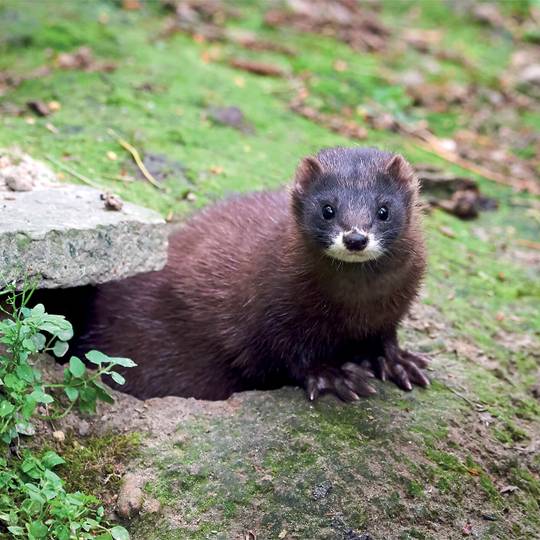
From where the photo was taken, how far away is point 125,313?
5207mm

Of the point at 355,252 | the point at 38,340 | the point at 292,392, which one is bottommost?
the point at 292,392

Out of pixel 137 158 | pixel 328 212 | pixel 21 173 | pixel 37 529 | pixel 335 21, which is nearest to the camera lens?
pixel 37 529

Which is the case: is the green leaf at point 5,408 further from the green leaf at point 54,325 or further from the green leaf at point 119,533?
the green leaf at point 119,533

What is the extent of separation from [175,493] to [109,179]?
8.47 feet

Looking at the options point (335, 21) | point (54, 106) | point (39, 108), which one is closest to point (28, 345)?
point (39, 108)

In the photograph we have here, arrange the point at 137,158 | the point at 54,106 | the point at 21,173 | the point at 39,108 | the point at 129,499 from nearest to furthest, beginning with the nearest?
1. the point at 129,499
2. the point at 21,173
3. the point at 137,158
4. the point at 39,108
5. the point at 54,106

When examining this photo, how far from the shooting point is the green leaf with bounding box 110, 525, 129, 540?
342 centimetres

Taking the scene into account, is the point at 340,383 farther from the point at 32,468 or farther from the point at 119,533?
the point at 32,468

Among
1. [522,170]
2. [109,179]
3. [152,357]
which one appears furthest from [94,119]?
[522,170]

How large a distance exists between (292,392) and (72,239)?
1305 millimetres

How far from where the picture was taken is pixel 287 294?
443 cm

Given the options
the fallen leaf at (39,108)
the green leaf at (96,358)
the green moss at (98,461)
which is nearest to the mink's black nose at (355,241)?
the green leaf at (96,358)

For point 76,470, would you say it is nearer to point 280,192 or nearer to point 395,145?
point 280,192

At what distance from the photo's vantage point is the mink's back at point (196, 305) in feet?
15.6
